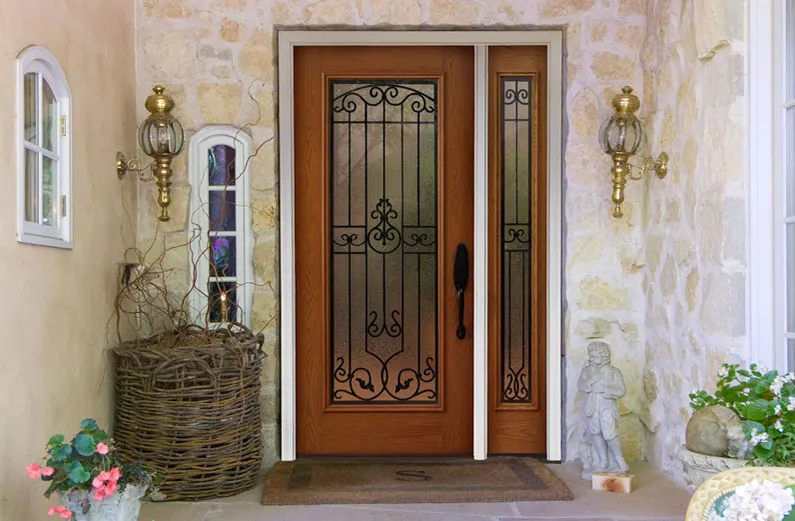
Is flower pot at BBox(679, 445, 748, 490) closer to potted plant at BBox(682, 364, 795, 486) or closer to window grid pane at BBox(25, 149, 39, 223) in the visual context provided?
potted plant at BBox(682, 364, 795, 486)

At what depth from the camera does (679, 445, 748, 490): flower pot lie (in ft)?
7.33

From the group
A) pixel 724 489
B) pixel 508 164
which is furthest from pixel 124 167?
pixel 724 489

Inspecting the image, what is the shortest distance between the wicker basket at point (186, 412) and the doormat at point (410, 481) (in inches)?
10.1

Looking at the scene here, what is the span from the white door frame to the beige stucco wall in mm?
713

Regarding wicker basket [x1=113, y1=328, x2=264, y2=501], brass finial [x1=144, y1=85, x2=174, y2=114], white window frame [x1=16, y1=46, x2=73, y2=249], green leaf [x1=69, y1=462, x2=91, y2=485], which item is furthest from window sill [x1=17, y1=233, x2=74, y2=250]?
brass finial [x1=144, y1=85, x2=174, y2=114]

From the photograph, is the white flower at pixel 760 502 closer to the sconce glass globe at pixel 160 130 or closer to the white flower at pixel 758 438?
the white flower at pixel 758 438

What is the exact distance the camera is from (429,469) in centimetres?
397

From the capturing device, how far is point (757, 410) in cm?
228

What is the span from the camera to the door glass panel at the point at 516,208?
13.8 ft

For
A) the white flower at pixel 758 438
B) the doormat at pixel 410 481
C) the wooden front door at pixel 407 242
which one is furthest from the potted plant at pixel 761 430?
the wooden front door at pixel 407 242

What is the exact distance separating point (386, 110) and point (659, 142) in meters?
1.28

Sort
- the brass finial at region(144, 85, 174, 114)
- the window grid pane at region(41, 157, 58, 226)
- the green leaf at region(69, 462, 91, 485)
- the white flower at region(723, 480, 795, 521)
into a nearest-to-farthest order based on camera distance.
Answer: the white flower at region(723, 480, 795, 521) → the green leaf at region(69, 462, 91, 485) → the window grid pane at region(41, 157, 58, 226) → the brass finial at region(144, 85, 174, 114)

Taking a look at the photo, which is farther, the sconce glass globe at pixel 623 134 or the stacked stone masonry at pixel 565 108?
the stacked stone masonry at pixel 565 108

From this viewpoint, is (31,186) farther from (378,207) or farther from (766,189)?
(766,189)
